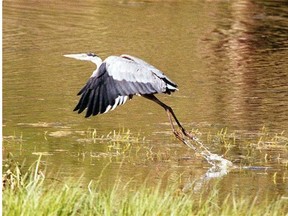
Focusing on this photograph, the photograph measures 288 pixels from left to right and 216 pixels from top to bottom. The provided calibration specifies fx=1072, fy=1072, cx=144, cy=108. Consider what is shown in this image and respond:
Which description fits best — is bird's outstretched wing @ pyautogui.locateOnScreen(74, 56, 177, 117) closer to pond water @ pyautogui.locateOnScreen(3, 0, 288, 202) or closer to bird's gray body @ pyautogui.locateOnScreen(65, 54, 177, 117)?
bird's gray body @ pyautogui.locateOnScreen(65, 54, 177, 117)

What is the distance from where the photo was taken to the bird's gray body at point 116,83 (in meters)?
7.80

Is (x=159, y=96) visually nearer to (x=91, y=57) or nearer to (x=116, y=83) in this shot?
(x=91, y=57)

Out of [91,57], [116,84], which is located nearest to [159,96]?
[91,57]

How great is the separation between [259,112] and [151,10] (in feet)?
38.7

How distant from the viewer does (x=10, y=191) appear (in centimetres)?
546

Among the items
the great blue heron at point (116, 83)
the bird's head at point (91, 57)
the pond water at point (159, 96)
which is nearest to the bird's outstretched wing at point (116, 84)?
the great blue heron at point (116, 83)

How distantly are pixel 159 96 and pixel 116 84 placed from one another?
4.28 metres

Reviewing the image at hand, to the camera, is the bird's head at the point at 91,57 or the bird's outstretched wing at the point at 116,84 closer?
the bird's outstretched wing at the point at 116,84

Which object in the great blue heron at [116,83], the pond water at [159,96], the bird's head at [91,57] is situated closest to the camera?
the great blue heron at [116,83]

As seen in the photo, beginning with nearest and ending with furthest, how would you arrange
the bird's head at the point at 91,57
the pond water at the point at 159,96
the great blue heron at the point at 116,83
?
the great blue heron at the point at 116,83 → the bird's head at the point at 91,57 → the pond water at the point at 159,96

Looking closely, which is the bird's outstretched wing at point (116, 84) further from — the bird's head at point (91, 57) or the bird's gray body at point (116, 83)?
the bird's head at point (91, 57)

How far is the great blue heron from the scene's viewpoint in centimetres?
780

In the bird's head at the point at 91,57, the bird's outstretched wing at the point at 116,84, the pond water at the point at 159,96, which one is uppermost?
the bird's head at the point at 91,57

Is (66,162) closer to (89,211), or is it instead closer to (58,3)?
(89,211)
